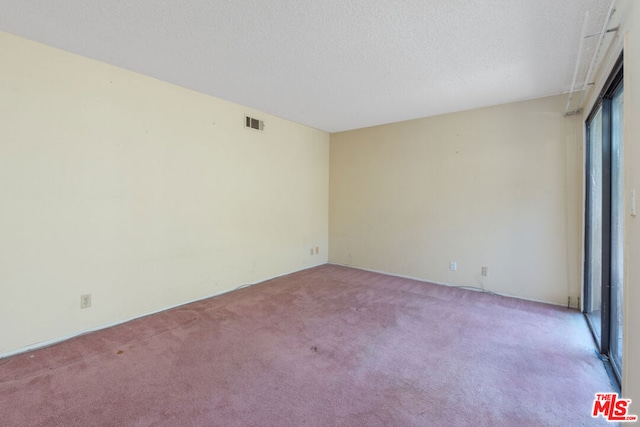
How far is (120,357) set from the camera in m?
2.20

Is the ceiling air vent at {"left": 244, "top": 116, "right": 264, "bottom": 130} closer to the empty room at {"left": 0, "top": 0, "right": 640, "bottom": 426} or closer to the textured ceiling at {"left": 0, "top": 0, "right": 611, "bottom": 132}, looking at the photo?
the empty room at {"left": 0, "top": 0, "right": 640, "bottom": 426}

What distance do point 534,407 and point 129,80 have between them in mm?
4089

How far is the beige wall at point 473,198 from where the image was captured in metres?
3.30

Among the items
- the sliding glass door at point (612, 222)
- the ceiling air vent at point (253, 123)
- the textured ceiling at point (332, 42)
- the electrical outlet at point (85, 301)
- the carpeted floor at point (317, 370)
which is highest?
the textured ceiling at point (332, 42)

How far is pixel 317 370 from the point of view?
205 cm

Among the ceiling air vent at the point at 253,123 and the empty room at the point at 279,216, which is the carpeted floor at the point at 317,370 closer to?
the empty room at the point at 279,216

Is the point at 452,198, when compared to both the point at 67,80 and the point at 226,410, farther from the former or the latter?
the point at 67,80

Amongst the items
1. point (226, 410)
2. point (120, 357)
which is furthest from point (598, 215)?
point (120, 357)

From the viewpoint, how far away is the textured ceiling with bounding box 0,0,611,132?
185 centimetres

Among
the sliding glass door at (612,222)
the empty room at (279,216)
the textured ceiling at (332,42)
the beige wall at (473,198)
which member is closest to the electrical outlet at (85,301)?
the empty room at (279,216)

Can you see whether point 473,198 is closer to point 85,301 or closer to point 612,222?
point 612,222

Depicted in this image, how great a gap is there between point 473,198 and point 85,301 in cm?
445

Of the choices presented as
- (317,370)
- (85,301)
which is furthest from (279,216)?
(317,370)

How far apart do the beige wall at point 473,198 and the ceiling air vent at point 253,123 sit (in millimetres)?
1657
